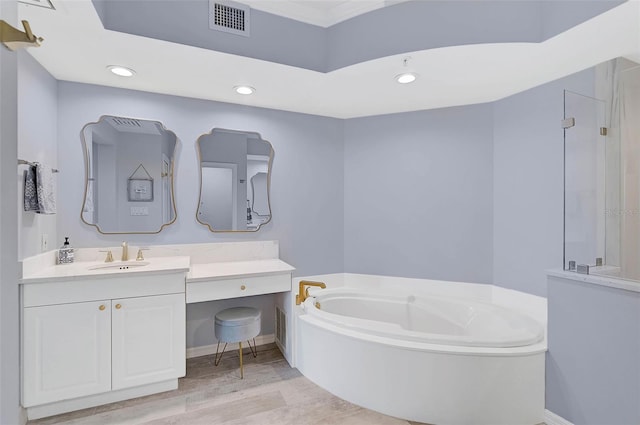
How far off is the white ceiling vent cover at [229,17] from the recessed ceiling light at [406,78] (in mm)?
1143

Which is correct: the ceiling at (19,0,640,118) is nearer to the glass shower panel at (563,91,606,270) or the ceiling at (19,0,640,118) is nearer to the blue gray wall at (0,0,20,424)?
the glass shower panel at (563,91,606,270)

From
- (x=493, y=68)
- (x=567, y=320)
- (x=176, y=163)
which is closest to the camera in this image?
(x=567, y=320)

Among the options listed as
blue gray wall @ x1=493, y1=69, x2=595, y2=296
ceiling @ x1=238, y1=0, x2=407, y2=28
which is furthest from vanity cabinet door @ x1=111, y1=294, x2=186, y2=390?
blue gray wall @ x1=493, y1=69, x2=595, y2=296

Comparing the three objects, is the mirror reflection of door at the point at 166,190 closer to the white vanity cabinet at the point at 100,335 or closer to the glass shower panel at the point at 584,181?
the white vanity cabinet at the point at 100,335

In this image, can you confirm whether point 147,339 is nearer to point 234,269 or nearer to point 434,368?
point 234,269

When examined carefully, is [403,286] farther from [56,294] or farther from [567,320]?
[56,294]

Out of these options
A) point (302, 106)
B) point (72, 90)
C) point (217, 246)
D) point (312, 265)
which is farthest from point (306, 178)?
point (72, 90)

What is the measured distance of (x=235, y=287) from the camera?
7.78 ft

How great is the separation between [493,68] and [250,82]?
1.81 meters

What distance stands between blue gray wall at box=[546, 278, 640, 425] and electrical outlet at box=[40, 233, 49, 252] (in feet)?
10.9

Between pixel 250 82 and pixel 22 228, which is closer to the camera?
pixel 22 228

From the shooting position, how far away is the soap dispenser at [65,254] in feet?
7.51

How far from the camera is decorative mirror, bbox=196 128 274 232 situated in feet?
9.29

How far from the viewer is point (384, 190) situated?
321cm
